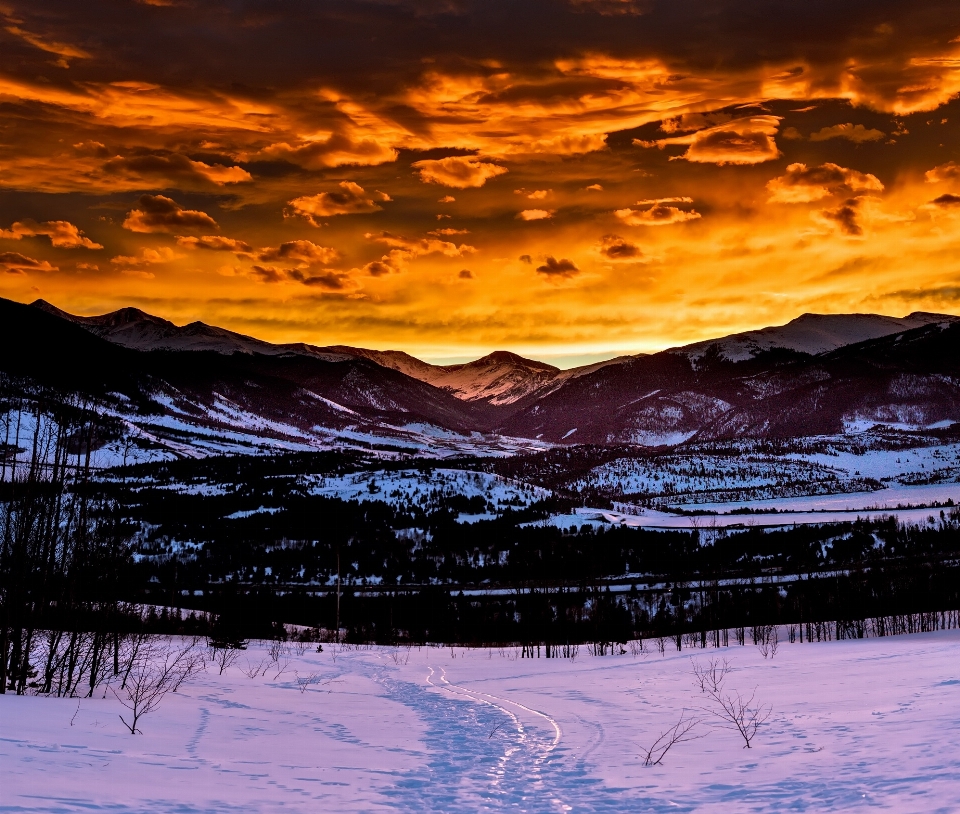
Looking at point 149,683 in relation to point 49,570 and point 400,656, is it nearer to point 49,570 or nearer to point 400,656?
point 49,570

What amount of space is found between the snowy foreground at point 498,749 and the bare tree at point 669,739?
0.29 meters

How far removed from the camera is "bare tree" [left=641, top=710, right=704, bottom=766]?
16406 millimetres

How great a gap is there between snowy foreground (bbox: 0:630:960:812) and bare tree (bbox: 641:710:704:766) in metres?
0.29

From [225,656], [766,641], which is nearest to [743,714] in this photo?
[225,656]

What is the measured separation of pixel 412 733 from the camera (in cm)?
2041

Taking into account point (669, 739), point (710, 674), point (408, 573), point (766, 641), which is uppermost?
point (408, 573)

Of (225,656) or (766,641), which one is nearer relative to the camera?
(225,656)

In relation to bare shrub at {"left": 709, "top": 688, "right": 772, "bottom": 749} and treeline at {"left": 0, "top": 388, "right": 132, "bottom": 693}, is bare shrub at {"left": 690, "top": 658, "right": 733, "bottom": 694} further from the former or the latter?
treeline at {"left": 0, "top": 388, "right": 132, "bottom": 693}

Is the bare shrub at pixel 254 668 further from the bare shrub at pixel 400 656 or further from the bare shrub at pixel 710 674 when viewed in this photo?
the bare shrub at pixel 710 674

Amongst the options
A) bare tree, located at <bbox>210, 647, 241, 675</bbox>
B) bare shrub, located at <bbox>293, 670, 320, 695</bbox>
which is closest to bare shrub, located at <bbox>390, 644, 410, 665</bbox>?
bare tree, located at <bbox>210, 647, 241, 675</bbox>

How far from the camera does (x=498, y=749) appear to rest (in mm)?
17938

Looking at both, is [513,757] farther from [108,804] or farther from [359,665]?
[359,665]

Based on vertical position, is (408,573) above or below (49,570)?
above

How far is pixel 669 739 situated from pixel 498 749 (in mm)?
3947
